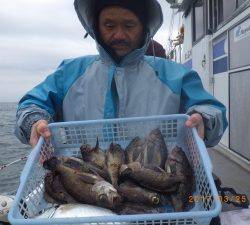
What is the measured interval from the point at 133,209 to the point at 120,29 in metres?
1.43

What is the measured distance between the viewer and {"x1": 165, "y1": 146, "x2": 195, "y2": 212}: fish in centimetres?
217

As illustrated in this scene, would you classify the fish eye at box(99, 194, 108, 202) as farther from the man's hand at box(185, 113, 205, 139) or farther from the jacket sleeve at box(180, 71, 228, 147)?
the jacket sleeve at box(180, 71, 228, 147)

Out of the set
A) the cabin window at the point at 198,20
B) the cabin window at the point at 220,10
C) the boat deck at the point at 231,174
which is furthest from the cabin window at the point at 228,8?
the boat deck at the point at 231,174

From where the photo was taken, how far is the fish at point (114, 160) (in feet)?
7.67

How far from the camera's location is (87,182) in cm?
220

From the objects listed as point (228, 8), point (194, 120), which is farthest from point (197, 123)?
point (228, 8)

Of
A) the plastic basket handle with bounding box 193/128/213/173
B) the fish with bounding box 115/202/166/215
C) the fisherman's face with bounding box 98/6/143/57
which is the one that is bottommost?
the fish with bounding box 115/202/166/215

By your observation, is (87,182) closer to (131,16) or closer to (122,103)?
(122,103)

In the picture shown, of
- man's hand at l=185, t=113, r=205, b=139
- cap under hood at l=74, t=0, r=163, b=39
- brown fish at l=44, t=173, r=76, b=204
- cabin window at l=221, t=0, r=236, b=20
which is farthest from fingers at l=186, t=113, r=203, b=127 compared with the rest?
cabin window at l=221, t=0, r=236, b=20

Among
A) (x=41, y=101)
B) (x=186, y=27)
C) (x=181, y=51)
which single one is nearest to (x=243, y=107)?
(x=41, y=101)

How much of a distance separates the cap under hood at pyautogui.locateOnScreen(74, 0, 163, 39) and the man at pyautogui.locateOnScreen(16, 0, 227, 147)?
53 mm

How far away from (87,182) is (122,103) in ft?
2.98

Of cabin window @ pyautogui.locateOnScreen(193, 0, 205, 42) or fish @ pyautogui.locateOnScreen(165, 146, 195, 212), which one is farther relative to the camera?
cabin window @ pyautogui.locateOnScreen(193, 0, 205, 42)

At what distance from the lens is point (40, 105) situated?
2.82 metres
